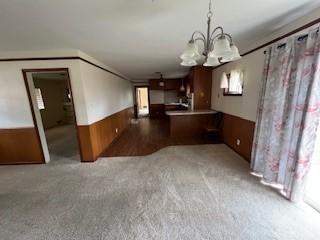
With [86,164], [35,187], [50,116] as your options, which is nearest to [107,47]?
[86,164]

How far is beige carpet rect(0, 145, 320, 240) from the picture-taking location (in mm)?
1562

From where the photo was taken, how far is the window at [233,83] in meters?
3.35

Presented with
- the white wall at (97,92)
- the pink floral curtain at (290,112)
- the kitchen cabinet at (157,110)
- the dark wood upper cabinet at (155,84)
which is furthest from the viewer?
the kitchen cabinet at (157,110)

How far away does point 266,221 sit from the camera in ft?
5.39

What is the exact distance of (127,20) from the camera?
5.90 feet

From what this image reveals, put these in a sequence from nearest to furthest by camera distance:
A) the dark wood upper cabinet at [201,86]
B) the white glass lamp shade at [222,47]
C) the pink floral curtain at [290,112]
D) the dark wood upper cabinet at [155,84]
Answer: the white glass lamp shade at [222,47]
the pink floral curtain at [290,112]
the dark wood upper cabinet at [201,86]
the dark wood upper cabinet at [155,84]

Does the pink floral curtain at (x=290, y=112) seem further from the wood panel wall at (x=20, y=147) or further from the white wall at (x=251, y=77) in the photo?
the wood panel wall at (x=20, y=147)

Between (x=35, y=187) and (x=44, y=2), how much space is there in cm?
266

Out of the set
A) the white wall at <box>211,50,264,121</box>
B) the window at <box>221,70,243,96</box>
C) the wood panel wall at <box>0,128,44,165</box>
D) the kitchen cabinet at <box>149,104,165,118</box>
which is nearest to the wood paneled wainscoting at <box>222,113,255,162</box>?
the white wall at <box>211,50,264,121</box>

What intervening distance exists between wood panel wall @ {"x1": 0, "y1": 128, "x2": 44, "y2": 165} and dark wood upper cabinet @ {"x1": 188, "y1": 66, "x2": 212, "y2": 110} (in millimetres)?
4705

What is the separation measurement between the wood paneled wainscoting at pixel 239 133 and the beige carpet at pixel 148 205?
37 centimetres

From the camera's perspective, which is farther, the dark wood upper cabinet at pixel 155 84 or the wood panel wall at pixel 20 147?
the dark wood upper cabinet at pixel 155 84

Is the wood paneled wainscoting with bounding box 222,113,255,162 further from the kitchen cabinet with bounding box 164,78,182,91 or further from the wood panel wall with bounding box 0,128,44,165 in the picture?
the kitchen cabinet with bounding box 164,78,182,91

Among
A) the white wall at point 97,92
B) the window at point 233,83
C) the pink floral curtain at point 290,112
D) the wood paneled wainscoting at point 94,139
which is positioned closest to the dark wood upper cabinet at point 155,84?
the white wall at point 97,92
